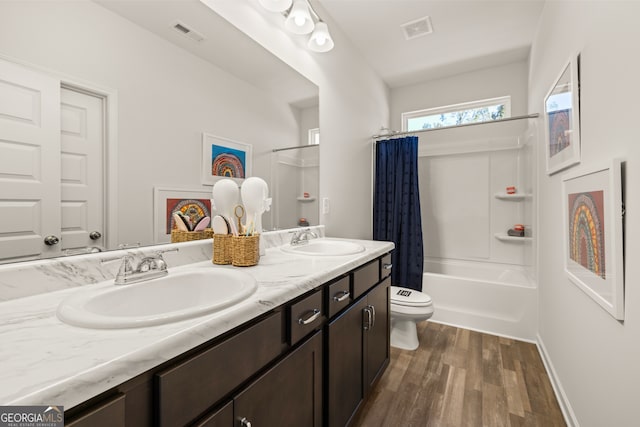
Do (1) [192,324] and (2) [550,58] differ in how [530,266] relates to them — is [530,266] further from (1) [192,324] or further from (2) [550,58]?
(1) [192,324]

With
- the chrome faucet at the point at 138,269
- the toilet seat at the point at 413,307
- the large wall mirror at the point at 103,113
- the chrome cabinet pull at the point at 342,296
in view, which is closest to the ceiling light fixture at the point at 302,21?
the large wall mirror at the point at 103,113

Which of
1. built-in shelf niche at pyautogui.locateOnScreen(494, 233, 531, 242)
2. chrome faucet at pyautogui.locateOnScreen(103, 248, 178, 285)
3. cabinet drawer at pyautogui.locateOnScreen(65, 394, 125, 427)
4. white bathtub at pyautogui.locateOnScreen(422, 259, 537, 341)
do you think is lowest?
white bathtub at pyautogui.locateOnScreen(422, 259, 537, 341)

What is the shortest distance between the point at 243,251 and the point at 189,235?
267 mm

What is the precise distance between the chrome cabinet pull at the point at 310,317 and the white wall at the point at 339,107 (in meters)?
1.16

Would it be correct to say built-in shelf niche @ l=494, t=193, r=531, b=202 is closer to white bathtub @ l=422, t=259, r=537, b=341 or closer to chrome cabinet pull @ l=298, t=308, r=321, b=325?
white bathtub @ l=422, t=259, r=537, b=341

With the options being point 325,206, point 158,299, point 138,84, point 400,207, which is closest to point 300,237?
point 325,206

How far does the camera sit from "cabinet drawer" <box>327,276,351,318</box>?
108 cm

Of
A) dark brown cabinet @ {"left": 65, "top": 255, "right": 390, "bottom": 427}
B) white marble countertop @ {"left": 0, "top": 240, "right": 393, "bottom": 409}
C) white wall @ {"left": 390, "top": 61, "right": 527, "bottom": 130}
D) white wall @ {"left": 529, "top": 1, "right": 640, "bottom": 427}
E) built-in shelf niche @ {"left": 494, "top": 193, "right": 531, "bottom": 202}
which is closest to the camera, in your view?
white marble countertop @ {"left": 0, "top": 240, "right": 393, "bottom": 409}

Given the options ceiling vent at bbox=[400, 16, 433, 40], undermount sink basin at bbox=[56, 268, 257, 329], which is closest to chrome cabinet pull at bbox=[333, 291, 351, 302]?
undermount sink basin at bbox=[56, 268, 257, 329]

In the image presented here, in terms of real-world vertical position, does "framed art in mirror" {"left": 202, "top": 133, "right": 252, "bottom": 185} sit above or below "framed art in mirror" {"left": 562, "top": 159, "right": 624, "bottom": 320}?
above

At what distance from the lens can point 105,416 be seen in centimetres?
42

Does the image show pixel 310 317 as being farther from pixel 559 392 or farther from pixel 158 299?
pixel 559 392

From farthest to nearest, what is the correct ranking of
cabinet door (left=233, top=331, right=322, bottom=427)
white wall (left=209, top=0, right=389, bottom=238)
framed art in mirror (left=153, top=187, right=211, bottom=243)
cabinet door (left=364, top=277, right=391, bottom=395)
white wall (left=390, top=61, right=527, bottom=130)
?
white wall (left=390, top=61, right=527, bottom=130) → white wall (left=209, top=0, right=389, bottom=238) → cabinet door (left=364, top=277, right=391, bottom=395) → framed art in mirror (left=153, top=187, right=211, bottom=243) → cabinet door (left=233, top=331, right=322, bottom=427)

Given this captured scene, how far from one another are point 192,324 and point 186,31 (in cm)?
115
